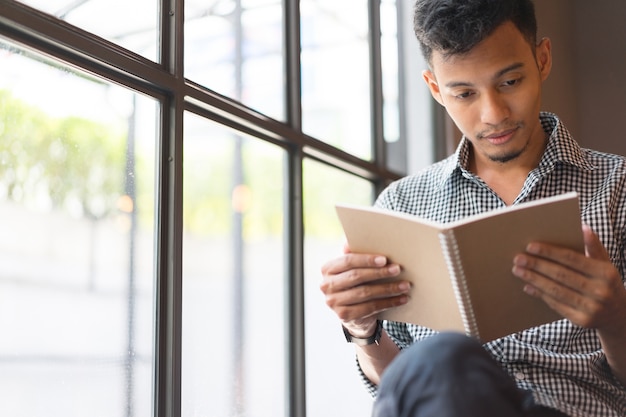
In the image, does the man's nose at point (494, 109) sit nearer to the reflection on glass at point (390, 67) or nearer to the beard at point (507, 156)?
the beard at point (507, 156)

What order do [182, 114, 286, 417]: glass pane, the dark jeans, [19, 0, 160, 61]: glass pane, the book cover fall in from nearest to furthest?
the dark jeans < the book cover < [19, 0, 160, 61]: glass pane < [182, 114, 286, 417]: glass pane

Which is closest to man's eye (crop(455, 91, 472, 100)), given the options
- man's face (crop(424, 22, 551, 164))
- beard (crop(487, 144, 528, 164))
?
man's face (crop(424, 22, 551, 164))

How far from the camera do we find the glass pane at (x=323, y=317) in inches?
90.0

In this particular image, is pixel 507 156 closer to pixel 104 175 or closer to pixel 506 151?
pixel 506 151

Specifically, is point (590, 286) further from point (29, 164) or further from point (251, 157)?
point (251, 157)

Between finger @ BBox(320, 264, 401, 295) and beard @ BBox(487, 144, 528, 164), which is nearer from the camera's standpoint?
finger @ BBox(320, 264, 401, 295)

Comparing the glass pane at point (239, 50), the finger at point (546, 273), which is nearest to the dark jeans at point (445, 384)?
the finger at point (546, 273)

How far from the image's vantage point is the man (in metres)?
1.05

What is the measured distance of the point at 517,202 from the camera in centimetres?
135

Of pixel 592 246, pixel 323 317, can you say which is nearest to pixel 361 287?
pixel 592 246

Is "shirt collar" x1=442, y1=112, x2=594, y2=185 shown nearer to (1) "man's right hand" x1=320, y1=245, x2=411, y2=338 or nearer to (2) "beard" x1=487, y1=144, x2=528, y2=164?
(2) "beard" x1=487, y1=144, x2=528, y2=164

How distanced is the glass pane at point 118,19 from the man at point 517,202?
0.57 m

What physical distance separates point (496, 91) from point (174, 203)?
0.69 meters

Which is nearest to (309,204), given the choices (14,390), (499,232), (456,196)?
(456,196)
